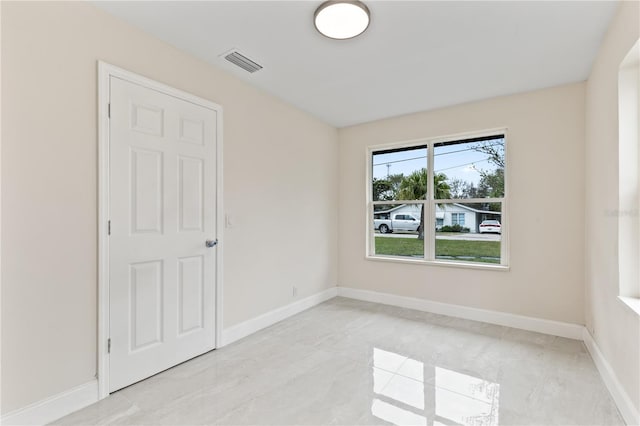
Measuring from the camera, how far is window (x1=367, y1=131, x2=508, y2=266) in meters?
3.50

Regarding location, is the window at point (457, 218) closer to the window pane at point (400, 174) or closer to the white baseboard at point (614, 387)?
the window pane at point (400, 174)

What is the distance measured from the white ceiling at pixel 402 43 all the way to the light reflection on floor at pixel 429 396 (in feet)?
8.47

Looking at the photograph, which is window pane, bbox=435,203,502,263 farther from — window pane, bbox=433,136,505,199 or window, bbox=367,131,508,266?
window pane, bbox=433,136,505,199

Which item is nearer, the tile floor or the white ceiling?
the tile floor

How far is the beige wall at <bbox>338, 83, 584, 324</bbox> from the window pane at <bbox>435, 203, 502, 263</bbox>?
0.18m

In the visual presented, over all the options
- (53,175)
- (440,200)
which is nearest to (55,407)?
(53,175)

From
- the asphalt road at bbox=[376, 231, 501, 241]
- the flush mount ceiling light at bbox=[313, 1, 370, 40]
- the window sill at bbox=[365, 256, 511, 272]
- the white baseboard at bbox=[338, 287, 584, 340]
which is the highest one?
the flush mount ceiling light at bbox=[313, 1, 370, 40]

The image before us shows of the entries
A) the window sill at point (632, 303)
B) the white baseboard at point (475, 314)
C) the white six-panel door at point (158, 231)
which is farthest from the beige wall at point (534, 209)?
the white six-panel door at point (158, 231)

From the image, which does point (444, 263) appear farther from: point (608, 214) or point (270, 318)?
point (270, 318)

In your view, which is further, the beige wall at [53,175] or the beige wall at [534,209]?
the beige wall at [534,209]

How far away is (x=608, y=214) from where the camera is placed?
2191mm

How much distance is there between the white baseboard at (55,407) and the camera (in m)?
1.65

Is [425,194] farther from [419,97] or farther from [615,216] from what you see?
[615,216]

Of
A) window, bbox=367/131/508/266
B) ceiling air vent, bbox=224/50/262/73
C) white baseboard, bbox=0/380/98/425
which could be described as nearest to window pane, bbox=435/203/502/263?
window, bbox=367/131/508/266
